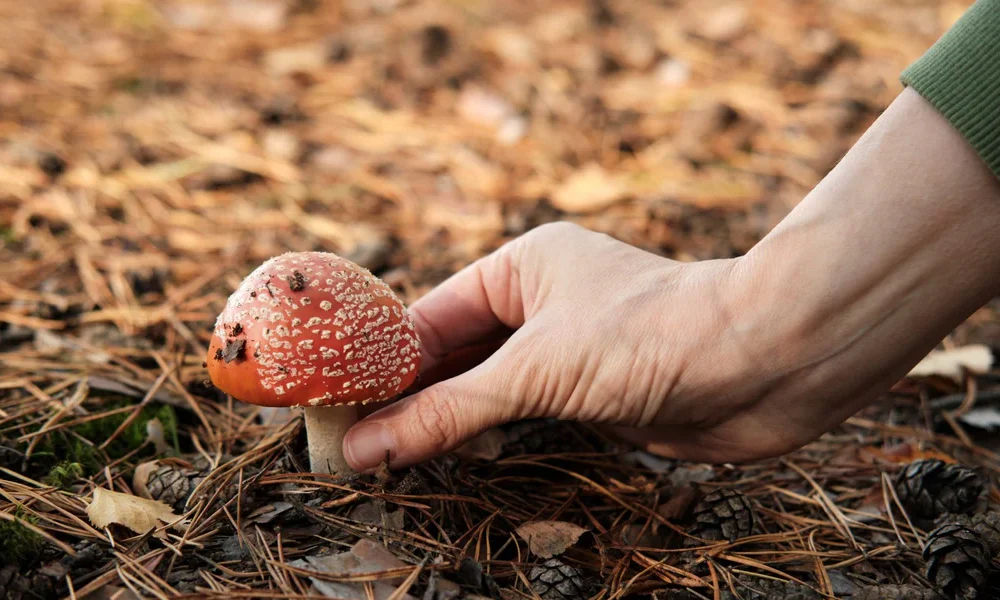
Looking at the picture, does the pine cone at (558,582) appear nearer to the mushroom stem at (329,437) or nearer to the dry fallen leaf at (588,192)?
the mushroom stem at (329,437)

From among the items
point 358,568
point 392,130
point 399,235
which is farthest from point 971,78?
point 392,130

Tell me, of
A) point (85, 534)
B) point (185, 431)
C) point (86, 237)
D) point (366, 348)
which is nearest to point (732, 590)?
point (366, 348)

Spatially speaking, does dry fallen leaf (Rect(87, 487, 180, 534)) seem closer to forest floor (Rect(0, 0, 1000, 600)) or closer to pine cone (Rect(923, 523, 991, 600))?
forest floor (Rect(0, 0, 1000, 600))

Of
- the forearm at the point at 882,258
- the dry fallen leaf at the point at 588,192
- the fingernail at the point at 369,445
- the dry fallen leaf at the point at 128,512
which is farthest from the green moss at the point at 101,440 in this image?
the dry fallen leaf at the point at 588,192

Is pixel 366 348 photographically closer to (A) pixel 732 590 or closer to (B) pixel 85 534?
(B) pixel 85 534

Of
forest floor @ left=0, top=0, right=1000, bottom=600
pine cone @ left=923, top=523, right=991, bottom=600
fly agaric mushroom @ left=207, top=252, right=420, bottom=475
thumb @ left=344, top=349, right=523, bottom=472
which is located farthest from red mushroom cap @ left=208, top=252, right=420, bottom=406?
pine cone @ left=923, top=523, right=991, bottom=600
